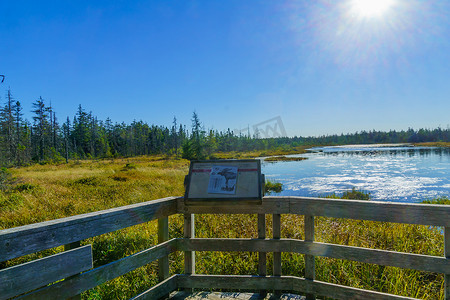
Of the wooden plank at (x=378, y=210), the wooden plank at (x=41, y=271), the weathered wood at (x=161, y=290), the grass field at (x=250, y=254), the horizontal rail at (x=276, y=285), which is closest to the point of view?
the wooden plank at (x=41, y=271)

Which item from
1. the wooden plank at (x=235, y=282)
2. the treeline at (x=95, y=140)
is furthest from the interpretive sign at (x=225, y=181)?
the treeline at (x=95, y=140)

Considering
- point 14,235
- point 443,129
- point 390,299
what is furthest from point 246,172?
point 443,129

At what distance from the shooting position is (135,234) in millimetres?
5777

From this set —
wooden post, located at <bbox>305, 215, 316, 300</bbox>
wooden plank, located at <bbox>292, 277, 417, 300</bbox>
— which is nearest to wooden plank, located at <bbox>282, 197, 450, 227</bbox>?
wooden post, located at <bbox>305, 215, 316, 300</bbox>

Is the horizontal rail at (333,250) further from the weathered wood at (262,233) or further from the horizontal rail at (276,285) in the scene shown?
the horizontal rail at (276,285)

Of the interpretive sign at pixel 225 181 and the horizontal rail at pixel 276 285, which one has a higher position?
the interpretive sign at pixel 225 181

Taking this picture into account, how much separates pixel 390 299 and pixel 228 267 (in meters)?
2.32

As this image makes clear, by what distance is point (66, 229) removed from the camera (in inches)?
80.6

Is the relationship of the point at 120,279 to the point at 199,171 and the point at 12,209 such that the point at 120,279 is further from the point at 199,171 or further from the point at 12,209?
the point at 12,209

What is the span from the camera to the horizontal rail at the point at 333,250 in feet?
7.71

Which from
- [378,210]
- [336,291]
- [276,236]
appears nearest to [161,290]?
[276,236]

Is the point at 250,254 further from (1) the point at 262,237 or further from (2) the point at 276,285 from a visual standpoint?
(1) the point at 262,237

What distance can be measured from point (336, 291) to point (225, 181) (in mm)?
1553

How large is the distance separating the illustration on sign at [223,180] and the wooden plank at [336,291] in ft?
4.12
